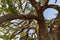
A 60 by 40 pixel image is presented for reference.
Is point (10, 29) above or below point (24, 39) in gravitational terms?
above

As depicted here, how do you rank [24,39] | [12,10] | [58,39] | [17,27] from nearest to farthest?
[58,39], [12,10], [24,39], [17,27]

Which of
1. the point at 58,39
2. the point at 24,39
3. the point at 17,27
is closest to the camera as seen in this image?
the point at 58,39

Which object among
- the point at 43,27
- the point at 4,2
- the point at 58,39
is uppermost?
the point at 4,2

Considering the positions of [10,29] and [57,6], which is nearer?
[57,6]

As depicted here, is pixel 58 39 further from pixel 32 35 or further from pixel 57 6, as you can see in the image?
pixel 32 35

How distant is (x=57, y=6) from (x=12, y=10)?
39.1 inches

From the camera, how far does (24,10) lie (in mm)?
5012

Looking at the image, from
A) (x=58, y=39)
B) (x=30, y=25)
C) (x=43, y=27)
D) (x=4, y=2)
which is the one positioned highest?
(x=4, y=2)

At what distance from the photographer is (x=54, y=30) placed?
3770 mm

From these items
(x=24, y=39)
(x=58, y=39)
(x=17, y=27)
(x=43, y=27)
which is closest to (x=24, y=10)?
(x=17, y=27)

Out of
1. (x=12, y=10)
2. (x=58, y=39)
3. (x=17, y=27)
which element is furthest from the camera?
(x=17, y=27)

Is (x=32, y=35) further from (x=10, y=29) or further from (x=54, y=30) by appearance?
(x=54, y=30)

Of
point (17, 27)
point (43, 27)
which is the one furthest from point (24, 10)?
point (43, 27)

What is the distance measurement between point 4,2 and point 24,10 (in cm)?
106
